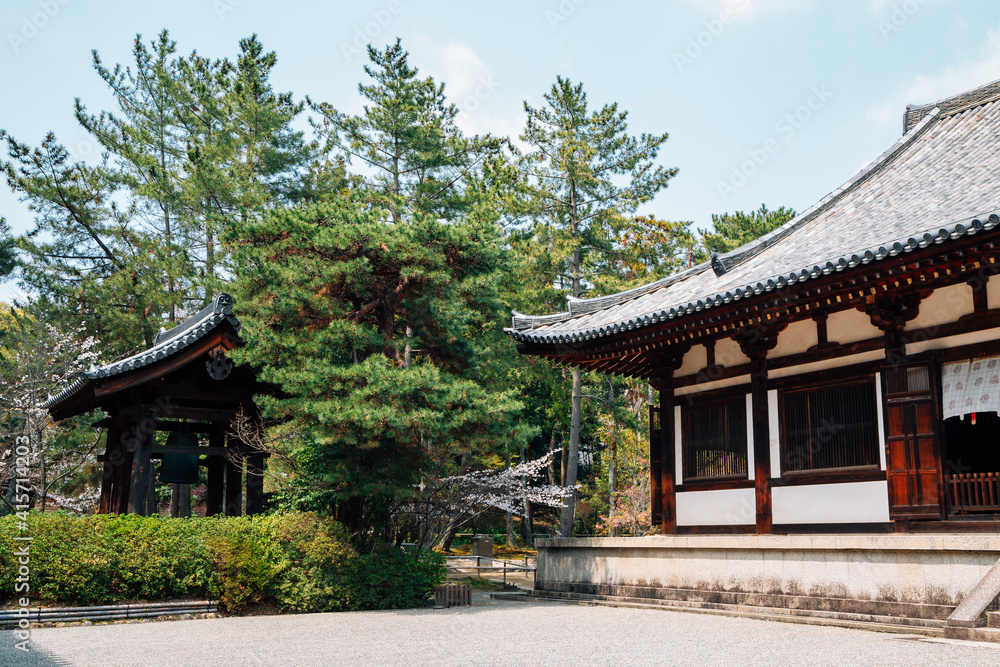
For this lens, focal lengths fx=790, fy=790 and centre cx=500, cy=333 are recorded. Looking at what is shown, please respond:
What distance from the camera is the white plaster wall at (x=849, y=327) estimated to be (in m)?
10.3

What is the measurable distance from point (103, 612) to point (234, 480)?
5453 mm

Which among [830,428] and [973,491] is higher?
[830,428]

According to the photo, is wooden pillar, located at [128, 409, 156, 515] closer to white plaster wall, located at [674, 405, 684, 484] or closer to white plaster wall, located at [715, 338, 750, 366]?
white plaster wall, located at [674, 405, 684, 484]

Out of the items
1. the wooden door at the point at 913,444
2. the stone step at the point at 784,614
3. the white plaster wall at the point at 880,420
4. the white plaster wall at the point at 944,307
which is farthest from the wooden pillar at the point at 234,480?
the white plaster wall at the point at 944,307

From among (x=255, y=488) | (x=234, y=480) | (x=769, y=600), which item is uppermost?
(x=234, y=480)

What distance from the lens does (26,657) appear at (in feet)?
22.9

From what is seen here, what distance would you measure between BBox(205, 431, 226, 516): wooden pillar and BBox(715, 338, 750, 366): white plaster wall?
8.91 m

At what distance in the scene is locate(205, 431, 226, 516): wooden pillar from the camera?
1443 cm

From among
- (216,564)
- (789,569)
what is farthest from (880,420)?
(216,564)

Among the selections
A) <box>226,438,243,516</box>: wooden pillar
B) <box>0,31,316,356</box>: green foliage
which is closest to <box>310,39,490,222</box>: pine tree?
<box>0,31,316,356</box>: green foliage

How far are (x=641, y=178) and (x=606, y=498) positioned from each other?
13.3 meters

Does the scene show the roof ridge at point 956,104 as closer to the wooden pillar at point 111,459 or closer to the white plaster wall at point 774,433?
the white plaster wall at point 774,433

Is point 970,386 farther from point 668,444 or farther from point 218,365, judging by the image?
point 218,365

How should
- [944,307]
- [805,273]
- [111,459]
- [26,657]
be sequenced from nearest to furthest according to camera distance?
[26,657], [805,273], [944,307], [111,459]
